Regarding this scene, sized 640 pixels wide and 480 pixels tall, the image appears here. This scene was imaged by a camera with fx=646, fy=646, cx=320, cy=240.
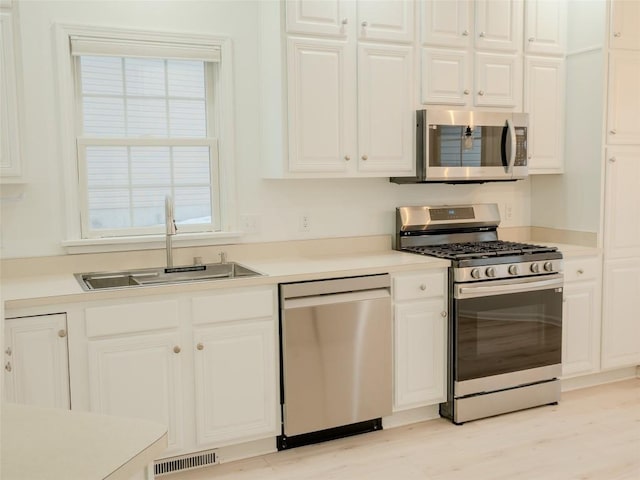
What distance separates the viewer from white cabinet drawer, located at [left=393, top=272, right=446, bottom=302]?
3363 millimetres

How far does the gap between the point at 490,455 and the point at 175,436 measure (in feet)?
4.92

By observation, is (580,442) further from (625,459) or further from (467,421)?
(467,421)

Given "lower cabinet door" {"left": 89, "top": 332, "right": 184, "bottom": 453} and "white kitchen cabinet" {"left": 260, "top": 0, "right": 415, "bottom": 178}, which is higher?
"white kitchen cabinet" {"left": 260, "top": 0, "right": 415, "bottom": 178}

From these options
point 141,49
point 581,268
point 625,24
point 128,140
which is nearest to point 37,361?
point 128,140

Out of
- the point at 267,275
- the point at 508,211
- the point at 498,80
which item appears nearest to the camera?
the point at 267,275

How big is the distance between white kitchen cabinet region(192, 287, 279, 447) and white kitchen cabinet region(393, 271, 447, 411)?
2.28 ft

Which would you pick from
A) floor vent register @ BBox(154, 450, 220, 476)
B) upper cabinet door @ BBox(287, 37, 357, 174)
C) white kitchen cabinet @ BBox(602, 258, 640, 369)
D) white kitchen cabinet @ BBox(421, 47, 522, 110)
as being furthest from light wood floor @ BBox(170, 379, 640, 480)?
white kitchen cabinet @ BBox(421, 47, 522, 110)

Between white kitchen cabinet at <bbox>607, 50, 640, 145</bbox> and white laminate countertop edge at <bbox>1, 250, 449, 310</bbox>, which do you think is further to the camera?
white kitchen cabinet at <bbox>607, 50, 640, 145</bbox>

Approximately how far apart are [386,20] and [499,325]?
178 centimetres

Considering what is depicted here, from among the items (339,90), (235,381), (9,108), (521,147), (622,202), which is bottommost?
(235,381)

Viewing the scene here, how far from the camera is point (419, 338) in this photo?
344cm

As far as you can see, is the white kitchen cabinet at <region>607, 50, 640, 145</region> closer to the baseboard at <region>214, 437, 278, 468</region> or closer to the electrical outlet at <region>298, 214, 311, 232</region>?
the electrical outlet at <region>298, 214, 311, 232</region>

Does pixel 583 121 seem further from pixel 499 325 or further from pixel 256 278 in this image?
pixel 256 278

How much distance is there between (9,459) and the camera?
109 cm
